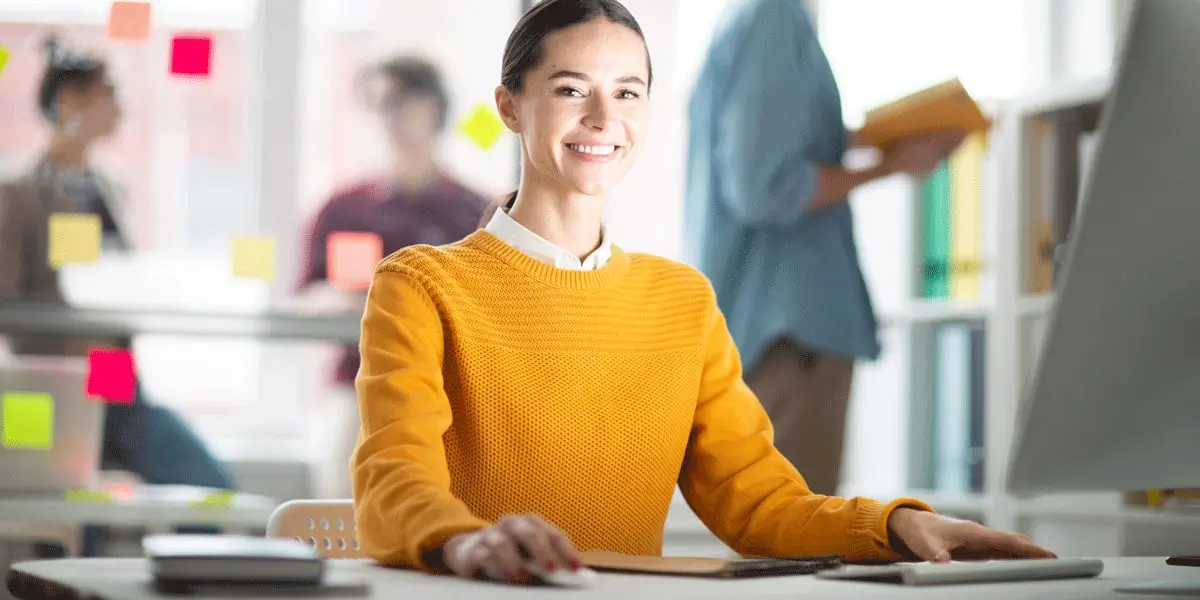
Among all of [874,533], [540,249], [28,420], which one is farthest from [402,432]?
[28,420]

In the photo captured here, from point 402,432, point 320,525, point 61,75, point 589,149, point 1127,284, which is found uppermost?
point 61,75

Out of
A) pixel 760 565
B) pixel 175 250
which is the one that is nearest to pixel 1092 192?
pixel 760 565

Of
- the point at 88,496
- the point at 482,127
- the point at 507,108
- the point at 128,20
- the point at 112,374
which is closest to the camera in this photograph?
the point at 507,108

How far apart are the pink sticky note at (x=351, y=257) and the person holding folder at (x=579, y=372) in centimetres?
204

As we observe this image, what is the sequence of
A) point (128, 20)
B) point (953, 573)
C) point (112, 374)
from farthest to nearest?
A: point (128, 20) → point (112, 374) → point (953, 573)

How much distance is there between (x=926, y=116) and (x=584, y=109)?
101 cm

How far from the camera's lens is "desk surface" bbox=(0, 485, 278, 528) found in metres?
2.18

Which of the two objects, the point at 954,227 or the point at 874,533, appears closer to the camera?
the point at 874,533

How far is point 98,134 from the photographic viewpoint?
10.4 feet

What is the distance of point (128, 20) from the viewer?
127 inches

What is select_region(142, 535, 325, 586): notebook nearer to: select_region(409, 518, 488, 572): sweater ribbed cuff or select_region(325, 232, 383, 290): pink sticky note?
select_region(409, 518, 488, 572): sweater ribbed cuff

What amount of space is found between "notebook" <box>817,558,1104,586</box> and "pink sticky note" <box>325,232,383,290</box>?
2501 mm

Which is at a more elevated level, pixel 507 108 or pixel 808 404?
pixel 507 108

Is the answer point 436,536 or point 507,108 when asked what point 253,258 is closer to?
point 507,108
